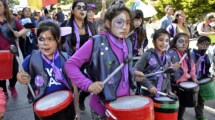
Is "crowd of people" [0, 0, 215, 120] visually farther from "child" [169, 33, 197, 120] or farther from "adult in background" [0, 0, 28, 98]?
"adult in background" [0, 0, 28, 98]

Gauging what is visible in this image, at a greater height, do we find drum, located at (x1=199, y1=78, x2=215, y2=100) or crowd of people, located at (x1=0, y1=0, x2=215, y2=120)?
crowd of people, located at (x1=0, y1=0, x2=215, y2=120)

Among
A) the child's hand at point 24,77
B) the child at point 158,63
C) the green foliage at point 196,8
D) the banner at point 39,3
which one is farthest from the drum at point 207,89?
the green foliage at point 196,8

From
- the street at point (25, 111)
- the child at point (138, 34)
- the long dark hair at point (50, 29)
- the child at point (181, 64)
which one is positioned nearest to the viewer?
the long dark hair at point (50, 29)

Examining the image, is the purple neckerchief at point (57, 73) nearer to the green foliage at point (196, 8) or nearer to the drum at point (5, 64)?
the drum at point (5, 64)

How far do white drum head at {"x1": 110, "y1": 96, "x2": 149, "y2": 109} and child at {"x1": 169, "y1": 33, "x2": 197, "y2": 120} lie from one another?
1431 mm

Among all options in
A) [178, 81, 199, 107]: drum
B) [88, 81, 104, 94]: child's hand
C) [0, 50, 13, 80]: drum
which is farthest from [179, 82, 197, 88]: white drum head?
[0, 50, 13, 80]: drum

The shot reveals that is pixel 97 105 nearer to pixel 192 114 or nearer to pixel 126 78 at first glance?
pixel 126 78

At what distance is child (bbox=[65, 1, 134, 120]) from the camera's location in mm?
2094

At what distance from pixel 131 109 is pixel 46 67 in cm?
95

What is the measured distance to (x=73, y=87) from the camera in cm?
239

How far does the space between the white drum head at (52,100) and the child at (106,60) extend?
19 cm

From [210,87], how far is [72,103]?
209cm

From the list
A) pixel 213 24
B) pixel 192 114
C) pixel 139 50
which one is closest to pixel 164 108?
pixel 192 114

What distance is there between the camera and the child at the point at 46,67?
240 centimetres
